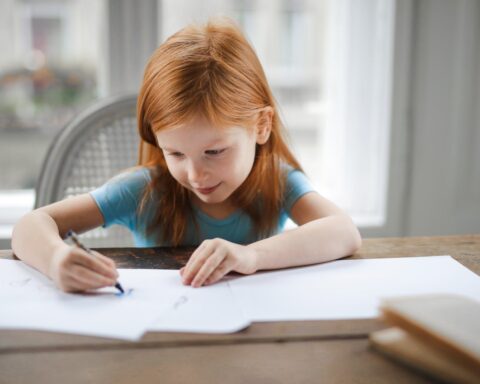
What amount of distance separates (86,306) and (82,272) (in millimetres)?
56


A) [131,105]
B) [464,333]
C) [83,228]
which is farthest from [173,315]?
[131,105]

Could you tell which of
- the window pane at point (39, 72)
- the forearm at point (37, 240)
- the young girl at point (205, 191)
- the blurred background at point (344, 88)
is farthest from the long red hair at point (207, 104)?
the window pane at point (39, 72)

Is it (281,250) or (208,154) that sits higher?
(208,154)

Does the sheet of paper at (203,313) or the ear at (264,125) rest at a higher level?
the ear at (264,125)

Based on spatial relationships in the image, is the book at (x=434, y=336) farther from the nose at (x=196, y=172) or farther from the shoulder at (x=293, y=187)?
the shoulder at (x=293, y=187)

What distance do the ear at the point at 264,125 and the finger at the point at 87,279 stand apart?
1.32 ft

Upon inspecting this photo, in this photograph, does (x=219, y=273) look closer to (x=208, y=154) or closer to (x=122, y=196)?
(x=208, y=154)

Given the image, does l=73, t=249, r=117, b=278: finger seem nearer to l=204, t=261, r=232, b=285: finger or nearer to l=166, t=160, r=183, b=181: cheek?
l=204, t=261, r=232, b=285: finger

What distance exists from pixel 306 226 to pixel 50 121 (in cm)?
131

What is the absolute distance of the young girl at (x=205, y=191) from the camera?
74cm

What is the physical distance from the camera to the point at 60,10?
1.80m

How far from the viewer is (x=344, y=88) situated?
1.86 metres

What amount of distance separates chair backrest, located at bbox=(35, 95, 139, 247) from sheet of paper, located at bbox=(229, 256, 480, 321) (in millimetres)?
609

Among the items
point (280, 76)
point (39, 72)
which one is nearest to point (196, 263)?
point (280, 76)
